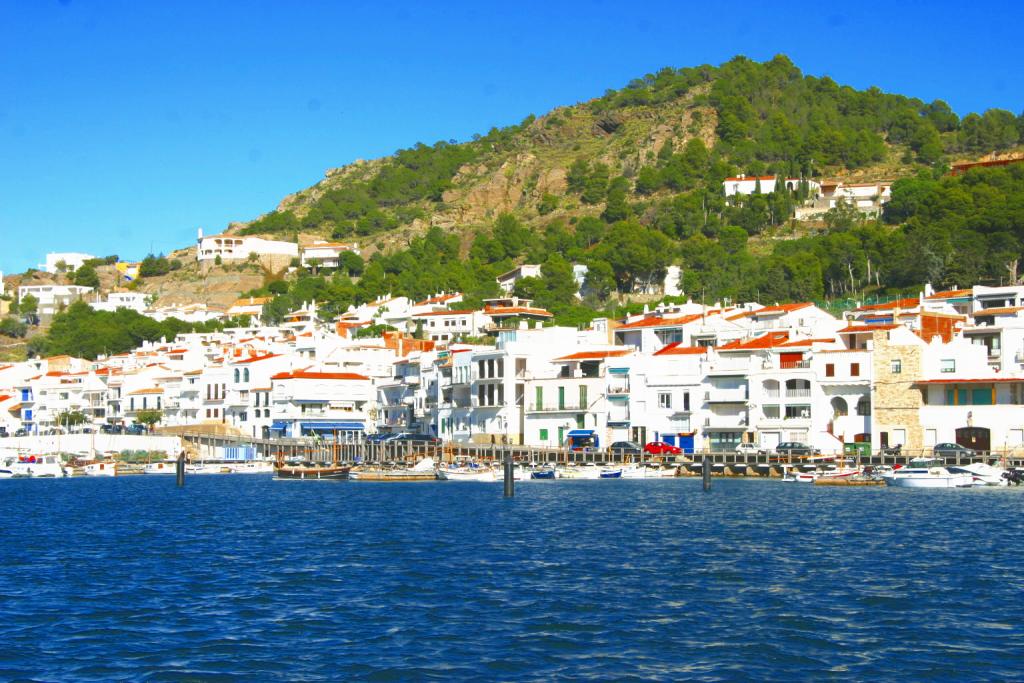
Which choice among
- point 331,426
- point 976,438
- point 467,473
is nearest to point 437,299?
point 331,426

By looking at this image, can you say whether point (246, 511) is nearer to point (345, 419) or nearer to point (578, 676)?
point (578, 676)

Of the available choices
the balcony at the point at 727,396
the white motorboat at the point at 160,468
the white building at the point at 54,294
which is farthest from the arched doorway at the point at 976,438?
the white building at the point at 54,294

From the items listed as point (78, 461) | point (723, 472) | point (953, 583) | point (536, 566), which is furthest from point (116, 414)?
point (953, 583)

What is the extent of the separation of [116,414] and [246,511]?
66.7 m

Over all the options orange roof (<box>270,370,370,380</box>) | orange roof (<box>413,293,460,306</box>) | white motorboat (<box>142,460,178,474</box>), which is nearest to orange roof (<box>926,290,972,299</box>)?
orange roof (<box>270,370,370,380</box>)

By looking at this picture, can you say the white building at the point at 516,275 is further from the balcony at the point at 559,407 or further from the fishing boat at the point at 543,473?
the fishing boat at the point at 543,473

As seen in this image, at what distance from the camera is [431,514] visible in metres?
54.4

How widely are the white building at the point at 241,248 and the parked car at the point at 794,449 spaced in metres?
129

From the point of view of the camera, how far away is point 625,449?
265ft

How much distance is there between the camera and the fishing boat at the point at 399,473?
78.2 m

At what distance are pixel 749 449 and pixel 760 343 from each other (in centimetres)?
753

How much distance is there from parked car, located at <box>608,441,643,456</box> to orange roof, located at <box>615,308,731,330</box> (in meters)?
A: 13.9

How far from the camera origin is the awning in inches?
4003

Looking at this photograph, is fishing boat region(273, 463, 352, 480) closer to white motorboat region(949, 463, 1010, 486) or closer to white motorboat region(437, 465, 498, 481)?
white motorboat region(437, 465, 498, 481)
